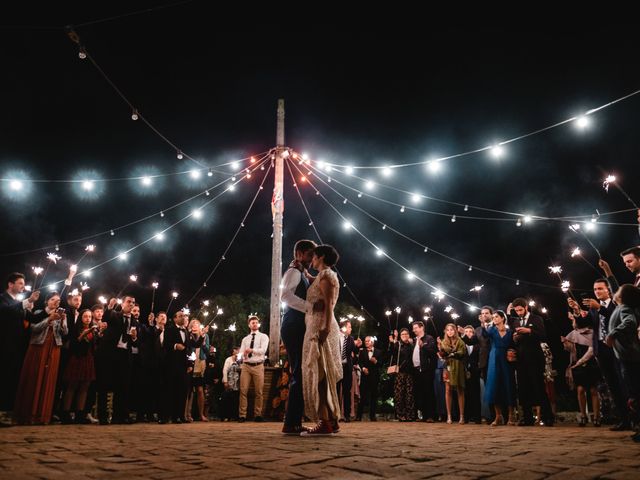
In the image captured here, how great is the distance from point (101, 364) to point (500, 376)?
6634 millimetres

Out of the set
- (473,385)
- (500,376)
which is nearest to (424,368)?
(473,385)

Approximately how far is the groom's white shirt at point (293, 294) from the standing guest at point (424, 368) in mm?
5841

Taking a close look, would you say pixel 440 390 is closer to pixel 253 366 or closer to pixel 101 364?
pixel 253 366

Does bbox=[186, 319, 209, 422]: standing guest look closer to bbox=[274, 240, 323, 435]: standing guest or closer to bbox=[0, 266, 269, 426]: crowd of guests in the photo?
bbox=[0, 266, 269, 426]: crowd of guests

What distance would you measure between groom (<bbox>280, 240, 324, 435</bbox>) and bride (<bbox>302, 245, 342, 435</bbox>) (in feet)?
0.27

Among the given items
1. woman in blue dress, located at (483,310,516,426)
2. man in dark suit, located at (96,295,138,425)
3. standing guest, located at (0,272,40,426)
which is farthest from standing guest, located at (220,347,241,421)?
woman in blue dress, located at (483,310,516,426)

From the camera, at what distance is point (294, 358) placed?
163 inches

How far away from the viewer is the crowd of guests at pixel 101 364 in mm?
5621

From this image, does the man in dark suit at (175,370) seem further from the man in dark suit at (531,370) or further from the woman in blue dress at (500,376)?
the man in dark suit at (531,370)

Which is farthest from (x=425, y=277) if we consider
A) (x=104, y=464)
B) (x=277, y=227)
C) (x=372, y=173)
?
(x=104, y=464)

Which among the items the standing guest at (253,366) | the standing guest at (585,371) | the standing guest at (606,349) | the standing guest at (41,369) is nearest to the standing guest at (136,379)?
the standing guest at (41,369)

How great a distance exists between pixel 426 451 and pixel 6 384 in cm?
538

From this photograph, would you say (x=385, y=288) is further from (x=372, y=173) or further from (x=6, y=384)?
(x=6, y=384)

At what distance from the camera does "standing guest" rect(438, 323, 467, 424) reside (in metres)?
8.09
